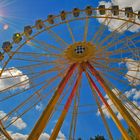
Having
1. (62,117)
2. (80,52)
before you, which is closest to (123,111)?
(62,117)

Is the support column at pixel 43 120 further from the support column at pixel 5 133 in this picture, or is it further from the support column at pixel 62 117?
the support column at pixel 5 133

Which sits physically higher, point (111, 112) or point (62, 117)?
point (62, 117)

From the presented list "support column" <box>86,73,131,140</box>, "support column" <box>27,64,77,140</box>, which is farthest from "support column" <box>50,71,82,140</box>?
"support column" <box>27,64,77,140</box>

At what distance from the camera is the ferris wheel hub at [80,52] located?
76.5 feet

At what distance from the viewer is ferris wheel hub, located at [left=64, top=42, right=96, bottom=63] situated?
23328 millimetres

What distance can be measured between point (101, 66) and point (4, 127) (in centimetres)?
817

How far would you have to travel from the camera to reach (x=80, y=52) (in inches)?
931

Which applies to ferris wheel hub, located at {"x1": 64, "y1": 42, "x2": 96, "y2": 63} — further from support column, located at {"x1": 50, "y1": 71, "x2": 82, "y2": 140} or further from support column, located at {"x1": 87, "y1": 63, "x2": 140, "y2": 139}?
support column, located at {"x1": 87, "y1": 63, "x2": 140, "y2": 139}

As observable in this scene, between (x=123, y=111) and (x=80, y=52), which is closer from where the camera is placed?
(x=123, y=111)

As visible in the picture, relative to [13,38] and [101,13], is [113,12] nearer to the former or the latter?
[101,13]

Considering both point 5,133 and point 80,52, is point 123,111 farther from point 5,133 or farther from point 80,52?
point 5,133

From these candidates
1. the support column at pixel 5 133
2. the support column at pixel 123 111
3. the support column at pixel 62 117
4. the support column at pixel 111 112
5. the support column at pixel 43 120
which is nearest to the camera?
the support column at pixel 43 120

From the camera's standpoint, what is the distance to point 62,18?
2561cm

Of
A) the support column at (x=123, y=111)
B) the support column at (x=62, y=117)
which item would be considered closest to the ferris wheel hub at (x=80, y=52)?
the support column at (x=62, y=117)
